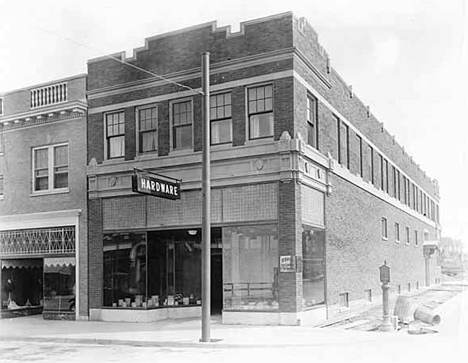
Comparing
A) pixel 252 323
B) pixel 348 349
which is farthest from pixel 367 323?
pixel 348 349

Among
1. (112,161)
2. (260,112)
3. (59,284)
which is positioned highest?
(260,112)

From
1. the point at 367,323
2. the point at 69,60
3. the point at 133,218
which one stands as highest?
the point at 69,60

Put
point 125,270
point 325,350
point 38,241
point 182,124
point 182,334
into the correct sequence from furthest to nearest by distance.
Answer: point 38,241
point 125,270
point 182,124
point 182,334
point 325,350

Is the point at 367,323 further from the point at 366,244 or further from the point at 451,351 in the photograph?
the point at 451,351

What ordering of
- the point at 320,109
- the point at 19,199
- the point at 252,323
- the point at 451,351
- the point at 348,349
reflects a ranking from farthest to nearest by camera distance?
1. the point at 19,199
2. the point at 320,109
3. the point at 252,323
4. the point at 348,349
5. the point at 451,351

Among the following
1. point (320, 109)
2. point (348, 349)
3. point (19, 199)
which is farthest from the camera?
point (19, 199)

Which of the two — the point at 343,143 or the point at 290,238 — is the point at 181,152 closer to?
the point at 290,238

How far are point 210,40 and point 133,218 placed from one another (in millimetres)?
5866

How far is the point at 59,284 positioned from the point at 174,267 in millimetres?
3750

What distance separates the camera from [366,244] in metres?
21.2

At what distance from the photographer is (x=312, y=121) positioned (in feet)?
62.1

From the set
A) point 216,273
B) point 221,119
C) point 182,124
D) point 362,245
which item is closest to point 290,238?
point 221,119

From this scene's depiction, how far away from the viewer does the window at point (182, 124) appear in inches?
752

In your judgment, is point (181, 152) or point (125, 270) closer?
point (181, 152)
